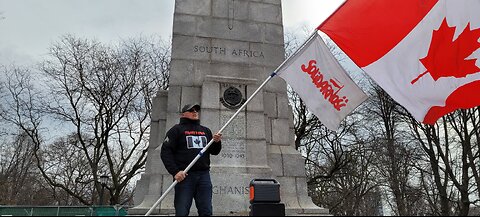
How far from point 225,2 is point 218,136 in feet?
20.4

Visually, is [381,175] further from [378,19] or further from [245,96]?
[378,19]

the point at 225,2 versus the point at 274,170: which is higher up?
the point at 225,2

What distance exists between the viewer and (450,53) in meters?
6.58

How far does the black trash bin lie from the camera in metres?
4.39

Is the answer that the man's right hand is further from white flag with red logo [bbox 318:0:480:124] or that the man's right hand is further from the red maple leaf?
the red maple leaf

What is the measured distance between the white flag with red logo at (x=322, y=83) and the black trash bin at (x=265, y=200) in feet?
7.56

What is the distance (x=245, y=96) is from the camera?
363 inches

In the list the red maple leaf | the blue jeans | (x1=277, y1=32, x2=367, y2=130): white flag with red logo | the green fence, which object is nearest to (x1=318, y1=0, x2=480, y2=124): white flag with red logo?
the red maple leaf

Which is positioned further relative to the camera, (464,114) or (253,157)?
(464,114)

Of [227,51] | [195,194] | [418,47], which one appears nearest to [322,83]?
[418,47]

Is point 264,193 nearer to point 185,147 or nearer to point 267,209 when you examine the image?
point 267,209

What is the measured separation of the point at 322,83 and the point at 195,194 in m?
3.00

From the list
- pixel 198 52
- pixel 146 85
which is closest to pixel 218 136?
pixel 198 52

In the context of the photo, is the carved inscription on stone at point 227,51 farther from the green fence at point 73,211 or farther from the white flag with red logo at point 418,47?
the green fence at point 73,211
